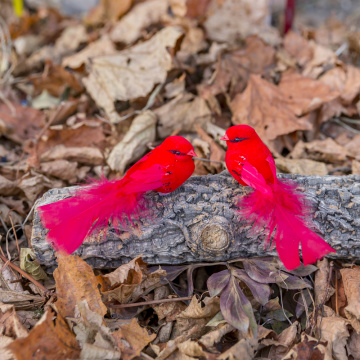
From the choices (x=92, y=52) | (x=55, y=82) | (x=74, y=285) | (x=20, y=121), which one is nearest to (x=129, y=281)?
(x=74, y=285)

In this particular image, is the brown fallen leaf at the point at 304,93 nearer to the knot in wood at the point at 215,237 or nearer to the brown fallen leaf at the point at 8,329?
the knot in wood at the point at 215,237

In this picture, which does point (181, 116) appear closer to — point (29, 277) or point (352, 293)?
point (29, 277)

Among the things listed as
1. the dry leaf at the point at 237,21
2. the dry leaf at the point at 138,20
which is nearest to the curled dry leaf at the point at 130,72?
the dry leaf at the point at 138,20

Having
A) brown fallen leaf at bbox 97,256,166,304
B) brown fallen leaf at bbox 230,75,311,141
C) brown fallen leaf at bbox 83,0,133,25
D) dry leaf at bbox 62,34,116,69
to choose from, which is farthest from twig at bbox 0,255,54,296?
brown fallen leaf at bbox 83,0,133,25

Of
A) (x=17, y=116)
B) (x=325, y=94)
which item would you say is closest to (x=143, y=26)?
(x=17, y=116)

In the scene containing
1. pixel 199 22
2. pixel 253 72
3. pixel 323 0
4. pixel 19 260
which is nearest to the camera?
pixel 19 260

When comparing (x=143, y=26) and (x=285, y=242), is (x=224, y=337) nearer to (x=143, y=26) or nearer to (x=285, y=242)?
(x=285, y=242)

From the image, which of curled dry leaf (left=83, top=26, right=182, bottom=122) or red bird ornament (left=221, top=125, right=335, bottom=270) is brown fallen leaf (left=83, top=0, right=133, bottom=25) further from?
red bird ornament (left=221, top=125, right=335, bottom=270)
